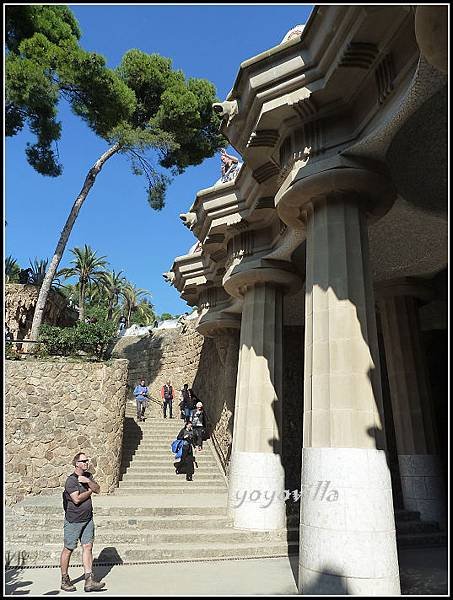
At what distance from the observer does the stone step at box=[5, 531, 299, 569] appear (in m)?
6.23

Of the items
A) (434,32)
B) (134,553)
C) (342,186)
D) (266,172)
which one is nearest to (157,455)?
(134,553)

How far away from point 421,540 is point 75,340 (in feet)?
30.1

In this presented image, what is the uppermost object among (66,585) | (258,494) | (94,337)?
(94,337)

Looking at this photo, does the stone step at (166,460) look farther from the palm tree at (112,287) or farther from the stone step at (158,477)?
the palm tree at (112,287)

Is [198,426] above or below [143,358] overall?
below

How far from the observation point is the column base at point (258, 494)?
758 centimetres

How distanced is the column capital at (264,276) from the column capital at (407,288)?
2424 millimetres

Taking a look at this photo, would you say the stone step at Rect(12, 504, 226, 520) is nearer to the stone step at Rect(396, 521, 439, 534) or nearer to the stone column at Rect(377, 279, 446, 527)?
the stone step at Rect(396, 521, 439, 534)

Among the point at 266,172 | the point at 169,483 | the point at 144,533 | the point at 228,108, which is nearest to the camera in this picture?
the point at 228,108

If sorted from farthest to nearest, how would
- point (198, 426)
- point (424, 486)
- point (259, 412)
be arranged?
point (198, 426) < point (424, 486) < point (259, 412)

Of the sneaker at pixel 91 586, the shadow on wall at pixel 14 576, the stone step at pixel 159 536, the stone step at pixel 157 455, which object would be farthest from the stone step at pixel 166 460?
the sneaker at pixel 91 586

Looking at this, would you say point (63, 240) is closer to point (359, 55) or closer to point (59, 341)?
point (59, 341)

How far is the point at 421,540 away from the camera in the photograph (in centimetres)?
795

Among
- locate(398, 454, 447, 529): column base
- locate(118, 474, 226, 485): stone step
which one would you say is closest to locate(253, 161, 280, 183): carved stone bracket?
locate(398, 454, 447, 529): column base
